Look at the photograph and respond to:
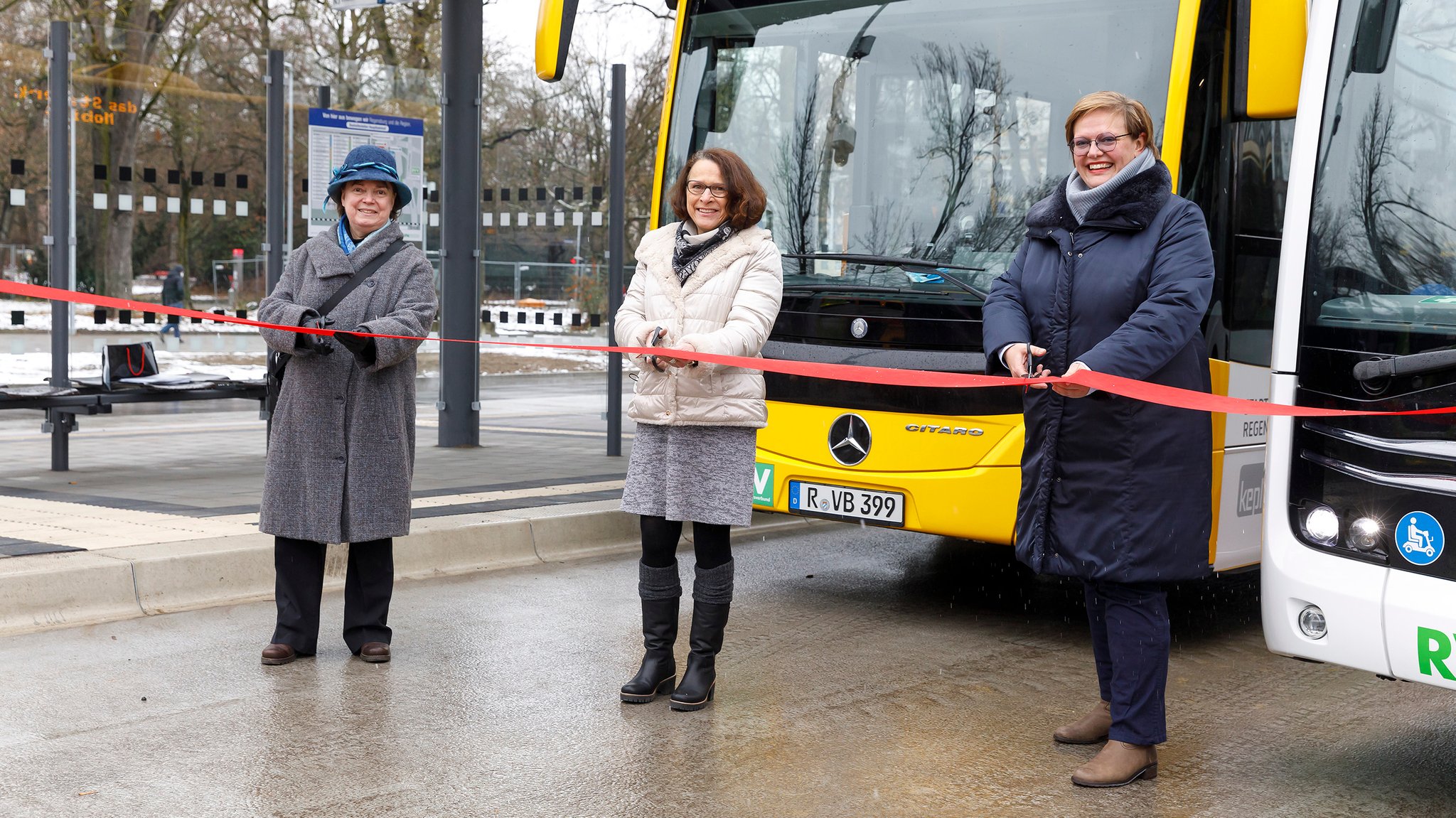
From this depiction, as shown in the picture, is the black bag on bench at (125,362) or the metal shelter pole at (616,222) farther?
the metal shelter pole at (616,222)

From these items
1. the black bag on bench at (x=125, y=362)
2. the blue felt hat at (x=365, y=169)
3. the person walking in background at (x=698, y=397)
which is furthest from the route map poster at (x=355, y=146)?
the person walking in background at (x=698, y=397)

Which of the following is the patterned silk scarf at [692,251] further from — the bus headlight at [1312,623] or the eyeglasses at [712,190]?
the bus headlight at [1312,623]

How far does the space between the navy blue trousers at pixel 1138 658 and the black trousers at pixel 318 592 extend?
8.43 feet

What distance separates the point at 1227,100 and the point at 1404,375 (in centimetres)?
212

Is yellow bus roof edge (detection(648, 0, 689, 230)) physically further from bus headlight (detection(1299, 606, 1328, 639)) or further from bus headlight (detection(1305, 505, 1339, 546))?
bus headlight (detection(1299, 606, 1328, 639))

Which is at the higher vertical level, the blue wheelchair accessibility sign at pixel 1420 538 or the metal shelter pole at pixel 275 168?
the metal shelter pole at pixel 275 168

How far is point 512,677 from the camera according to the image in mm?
5262

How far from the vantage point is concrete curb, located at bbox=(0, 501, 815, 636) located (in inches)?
231

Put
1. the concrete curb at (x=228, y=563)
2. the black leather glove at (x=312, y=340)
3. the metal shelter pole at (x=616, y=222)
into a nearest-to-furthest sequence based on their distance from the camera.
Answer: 1. the black leather glove at (x=312, y=340)
2. the concrete curb at (x=228, y=563)
3. the metal shelter pole at (x=616, y=222)

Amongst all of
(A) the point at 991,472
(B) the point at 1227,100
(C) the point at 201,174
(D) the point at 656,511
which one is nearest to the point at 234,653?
(D) the point at 656,511

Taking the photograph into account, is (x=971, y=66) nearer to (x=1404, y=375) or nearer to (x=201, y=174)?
(x=1404, y=375)

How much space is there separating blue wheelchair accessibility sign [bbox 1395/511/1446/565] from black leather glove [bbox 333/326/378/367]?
320 cm

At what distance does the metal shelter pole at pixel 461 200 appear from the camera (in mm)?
11461

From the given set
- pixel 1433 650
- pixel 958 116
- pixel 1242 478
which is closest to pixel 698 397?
pixel 1433 650
